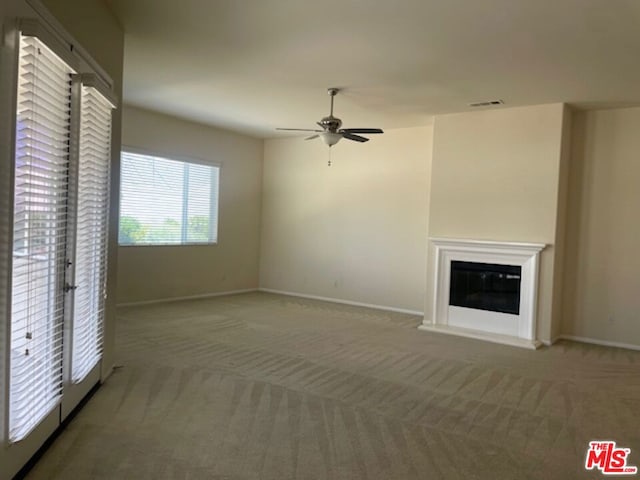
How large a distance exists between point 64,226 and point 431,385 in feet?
9.83


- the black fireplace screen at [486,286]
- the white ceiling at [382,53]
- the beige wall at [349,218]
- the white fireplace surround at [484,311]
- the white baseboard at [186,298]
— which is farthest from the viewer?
the beige wall at [349,218]

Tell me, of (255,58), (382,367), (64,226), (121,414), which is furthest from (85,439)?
(255,58)

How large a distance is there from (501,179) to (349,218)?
8.93 ft

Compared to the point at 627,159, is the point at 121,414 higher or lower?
lower

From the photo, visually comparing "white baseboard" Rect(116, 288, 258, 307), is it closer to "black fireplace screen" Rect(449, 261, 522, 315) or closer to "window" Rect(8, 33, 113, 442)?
"window" Rect(8, 33, 113, 442)

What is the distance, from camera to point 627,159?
5531mm

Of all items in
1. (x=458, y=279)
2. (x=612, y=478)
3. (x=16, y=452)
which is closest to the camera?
(x=16, y=452)

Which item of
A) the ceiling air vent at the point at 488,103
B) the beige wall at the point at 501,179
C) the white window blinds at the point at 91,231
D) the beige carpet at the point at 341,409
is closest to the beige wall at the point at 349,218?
the beige wall at the point at 501,179

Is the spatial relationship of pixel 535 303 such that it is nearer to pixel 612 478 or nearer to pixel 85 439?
pixel 612 478

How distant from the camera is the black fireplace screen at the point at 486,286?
574 centimetres

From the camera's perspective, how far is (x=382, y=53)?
4043 millimetres

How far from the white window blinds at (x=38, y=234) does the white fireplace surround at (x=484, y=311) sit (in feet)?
14.9

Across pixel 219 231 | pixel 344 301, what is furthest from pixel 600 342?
pixel 219 231

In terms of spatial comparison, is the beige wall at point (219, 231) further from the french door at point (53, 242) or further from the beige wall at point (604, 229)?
the beige wall at point (604, 229)
